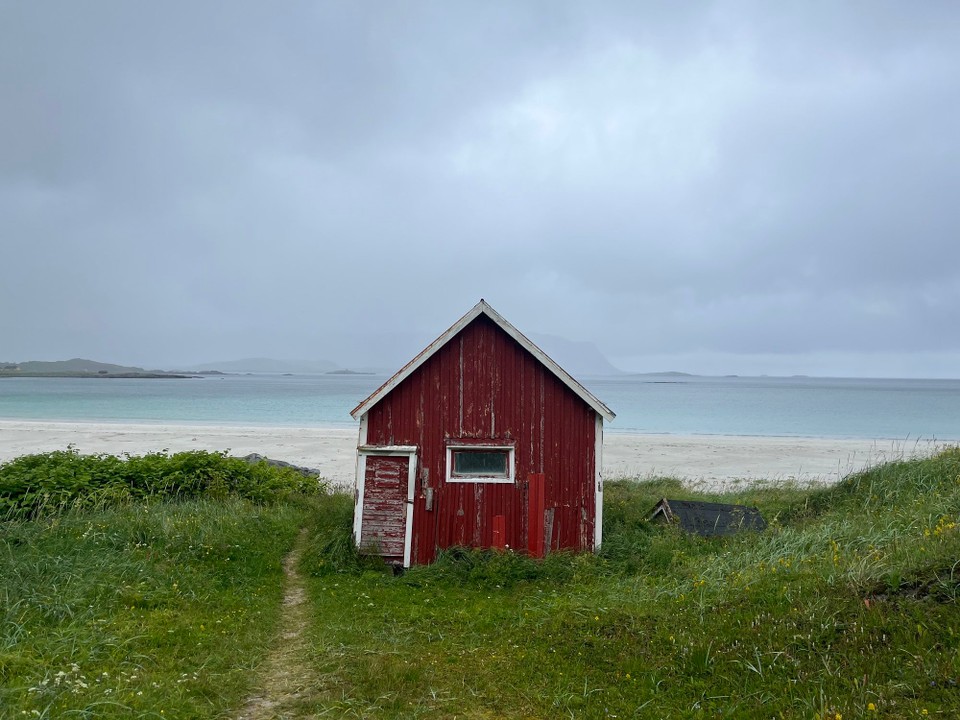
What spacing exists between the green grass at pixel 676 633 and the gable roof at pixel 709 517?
2.45 m

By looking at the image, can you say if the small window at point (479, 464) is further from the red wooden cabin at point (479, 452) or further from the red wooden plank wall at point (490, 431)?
the red wooden plank wall at point (490, 431)

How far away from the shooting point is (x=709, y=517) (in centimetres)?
1616

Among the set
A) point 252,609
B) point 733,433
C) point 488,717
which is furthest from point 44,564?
point 733,433

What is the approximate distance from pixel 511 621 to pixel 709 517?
8053mm

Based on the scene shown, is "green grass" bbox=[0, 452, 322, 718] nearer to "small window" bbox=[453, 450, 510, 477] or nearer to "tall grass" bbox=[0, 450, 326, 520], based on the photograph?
"tall grass" bbox=[0, 450, 326, 520]

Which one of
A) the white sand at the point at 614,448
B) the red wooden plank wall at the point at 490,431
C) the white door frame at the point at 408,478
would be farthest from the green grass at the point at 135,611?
the white sand at the point at 614,448

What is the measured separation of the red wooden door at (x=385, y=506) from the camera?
45.5 feet

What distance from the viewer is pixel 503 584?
12.3 metres

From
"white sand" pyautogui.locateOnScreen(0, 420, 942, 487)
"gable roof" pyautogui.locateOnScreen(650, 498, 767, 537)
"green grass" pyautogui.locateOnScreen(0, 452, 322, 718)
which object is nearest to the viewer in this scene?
"green grass" pyautogui.locateOnScreen(0, 452, 322, 718)

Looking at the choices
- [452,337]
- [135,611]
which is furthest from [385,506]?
[135,611]

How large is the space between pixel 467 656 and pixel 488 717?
1712mm

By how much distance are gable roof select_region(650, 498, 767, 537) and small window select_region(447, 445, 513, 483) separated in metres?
4.59

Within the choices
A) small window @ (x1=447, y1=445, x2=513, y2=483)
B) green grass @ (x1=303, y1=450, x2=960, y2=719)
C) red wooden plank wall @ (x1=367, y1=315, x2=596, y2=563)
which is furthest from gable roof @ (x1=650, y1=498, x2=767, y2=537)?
small window @ (x1=447, y1=445, x2=513, y2=483)

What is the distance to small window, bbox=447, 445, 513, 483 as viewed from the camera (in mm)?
14094
